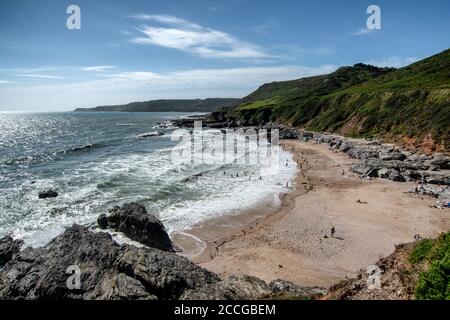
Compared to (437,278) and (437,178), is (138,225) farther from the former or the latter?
(437,178)

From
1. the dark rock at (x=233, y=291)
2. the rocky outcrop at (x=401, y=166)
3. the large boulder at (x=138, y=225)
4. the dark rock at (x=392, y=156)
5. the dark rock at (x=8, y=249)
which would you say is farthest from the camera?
the dark rock at (x=392, y=156)

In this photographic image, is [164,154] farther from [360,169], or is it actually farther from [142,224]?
[142,224]

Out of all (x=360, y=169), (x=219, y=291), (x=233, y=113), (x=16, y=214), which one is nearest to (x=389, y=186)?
(x=360, y=169)

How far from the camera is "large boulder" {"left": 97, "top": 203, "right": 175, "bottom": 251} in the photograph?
25.8 meters

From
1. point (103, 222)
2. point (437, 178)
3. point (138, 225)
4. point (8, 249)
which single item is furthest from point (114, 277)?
point (437, 178)

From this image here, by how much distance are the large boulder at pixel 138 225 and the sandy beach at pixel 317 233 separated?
1.97 m

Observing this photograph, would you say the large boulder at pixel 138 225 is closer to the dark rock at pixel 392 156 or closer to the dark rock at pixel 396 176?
the dark rock at pixel 396 176

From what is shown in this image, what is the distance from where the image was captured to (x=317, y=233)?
28.4m

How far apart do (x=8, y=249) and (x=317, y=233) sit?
936 inches

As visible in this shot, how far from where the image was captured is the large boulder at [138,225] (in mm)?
25828

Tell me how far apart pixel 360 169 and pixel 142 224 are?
111ft

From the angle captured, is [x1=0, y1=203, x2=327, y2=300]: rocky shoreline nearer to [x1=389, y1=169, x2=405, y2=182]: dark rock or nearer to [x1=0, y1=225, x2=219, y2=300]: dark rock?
[x1=0, y1=225, x2=219, y2=300]: dark rock

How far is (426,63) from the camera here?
4023 inches

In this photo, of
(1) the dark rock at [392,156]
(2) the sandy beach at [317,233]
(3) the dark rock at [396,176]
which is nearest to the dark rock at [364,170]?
(3) the dark rock at [396,176]
